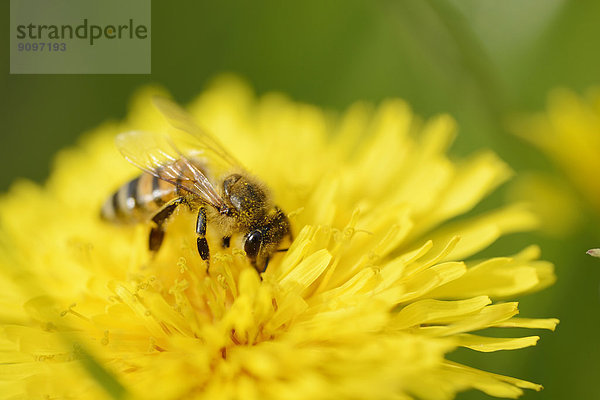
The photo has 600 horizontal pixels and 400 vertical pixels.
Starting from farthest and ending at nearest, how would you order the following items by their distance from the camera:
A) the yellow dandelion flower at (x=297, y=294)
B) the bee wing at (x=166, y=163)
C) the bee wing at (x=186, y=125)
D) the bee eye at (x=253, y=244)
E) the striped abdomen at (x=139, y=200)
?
the bee wing at (x=186, y=125), the striped abdomen at (x=139, y=200), the bee wing at (x=166, y=163), the bee eye at (x=253, y=244), the yellow dandelion flower at (x=297, y=294)

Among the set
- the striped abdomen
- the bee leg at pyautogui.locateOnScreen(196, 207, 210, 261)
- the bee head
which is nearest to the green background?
the bee head

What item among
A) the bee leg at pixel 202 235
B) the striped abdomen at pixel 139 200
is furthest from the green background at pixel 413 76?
the striped abdomen at pixel 139 200

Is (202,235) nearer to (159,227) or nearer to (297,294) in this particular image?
(159,227)

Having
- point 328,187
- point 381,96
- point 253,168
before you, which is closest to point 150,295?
point 328,187

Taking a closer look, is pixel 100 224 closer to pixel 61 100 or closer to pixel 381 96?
pixel 61 100

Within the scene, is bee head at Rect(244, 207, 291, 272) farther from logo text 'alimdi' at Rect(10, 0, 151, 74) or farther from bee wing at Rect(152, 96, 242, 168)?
logo text 'alimdi' at Rect(10, 0, 151, 74)

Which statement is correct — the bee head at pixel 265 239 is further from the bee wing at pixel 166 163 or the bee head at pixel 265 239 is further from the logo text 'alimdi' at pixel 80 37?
the logo text 'alimdi' at pixel 80 37
